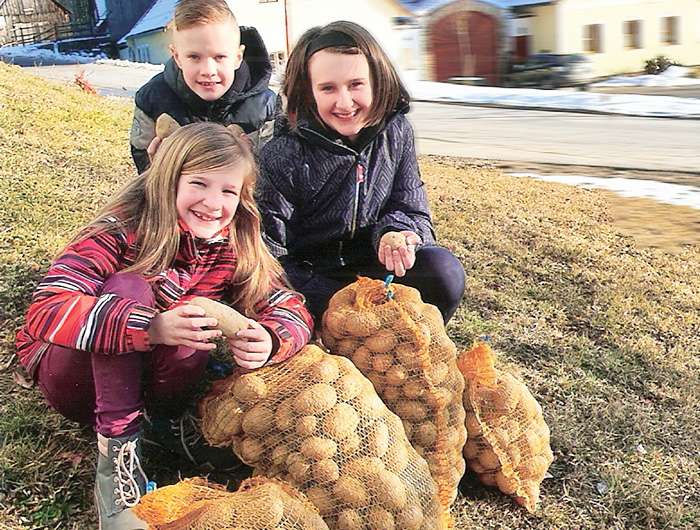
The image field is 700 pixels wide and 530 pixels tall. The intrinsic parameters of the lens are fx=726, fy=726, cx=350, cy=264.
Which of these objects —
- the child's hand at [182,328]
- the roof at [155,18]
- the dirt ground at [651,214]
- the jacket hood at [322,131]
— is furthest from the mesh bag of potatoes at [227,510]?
the dirt ground at [651,214]

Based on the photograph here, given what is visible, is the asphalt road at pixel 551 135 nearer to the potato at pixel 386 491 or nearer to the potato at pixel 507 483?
the potato at pixel 507 483

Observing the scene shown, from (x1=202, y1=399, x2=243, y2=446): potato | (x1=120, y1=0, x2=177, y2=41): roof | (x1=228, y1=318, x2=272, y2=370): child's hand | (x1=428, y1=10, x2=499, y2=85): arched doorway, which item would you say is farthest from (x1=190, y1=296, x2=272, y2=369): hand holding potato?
(x1=428, y1=10, x2=499, y2=85): arched doorway

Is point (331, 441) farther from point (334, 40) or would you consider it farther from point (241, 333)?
point (334, 40)

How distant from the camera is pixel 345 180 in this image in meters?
1.92

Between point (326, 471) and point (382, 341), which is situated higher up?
point (382, 341)

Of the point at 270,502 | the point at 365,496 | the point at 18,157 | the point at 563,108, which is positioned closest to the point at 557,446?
the point at 365,496

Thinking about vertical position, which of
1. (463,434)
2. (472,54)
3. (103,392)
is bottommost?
(463,434)

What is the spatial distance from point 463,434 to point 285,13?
73.5 inches

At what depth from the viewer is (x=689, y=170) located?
4.13m

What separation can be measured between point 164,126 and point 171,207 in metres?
0.57

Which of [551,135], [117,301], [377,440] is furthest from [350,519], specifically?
[551,135]

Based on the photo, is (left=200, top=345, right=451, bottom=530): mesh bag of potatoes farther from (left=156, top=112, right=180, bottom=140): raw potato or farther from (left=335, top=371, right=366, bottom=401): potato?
(left=156, top=112, right=180, bottom=140): raw potato

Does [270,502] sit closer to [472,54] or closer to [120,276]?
[120,276]

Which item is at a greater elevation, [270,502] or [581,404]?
[270,502]
